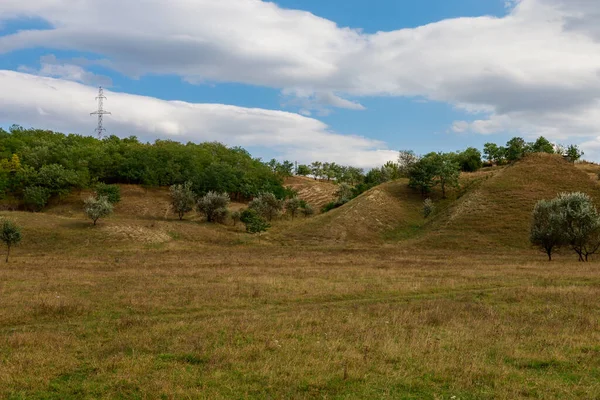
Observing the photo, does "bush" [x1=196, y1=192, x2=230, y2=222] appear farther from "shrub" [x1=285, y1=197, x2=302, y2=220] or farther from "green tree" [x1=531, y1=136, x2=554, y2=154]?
"green tree" [x1=531, y1=136, x2=554, y2=154]

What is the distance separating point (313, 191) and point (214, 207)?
71402 mm

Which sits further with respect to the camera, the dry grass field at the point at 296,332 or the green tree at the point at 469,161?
the green tree at the point at 469,161

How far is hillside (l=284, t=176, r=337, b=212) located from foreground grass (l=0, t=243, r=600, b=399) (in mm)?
105303

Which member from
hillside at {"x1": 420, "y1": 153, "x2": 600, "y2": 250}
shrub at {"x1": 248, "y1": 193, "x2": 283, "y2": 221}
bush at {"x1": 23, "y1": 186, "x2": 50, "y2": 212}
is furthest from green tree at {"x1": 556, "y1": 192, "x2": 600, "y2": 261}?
bush at {"x1": 23, "y1": 186, "x2": 50, "y2": 212}

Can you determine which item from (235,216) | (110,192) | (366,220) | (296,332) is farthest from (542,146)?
(296,332)

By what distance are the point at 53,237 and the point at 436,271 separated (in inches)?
2027

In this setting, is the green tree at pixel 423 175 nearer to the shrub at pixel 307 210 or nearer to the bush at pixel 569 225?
the shrub at pixel 307 210

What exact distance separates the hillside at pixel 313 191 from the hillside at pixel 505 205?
174 ft

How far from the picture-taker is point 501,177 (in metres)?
93.5

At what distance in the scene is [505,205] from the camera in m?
80.6

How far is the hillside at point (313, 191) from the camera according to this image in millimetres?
141575

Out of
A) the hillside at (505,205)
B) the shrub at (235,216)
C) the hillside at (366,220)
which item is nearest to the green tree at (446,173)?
the hillside at (366,220)

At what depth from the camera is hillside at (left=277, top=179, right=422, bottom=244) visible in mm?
77750

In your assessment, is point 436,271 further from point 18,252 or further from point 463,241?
point 18,252
